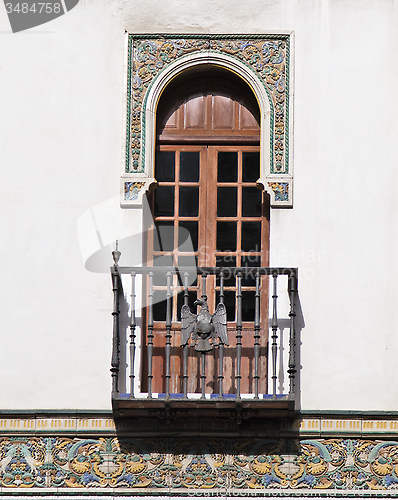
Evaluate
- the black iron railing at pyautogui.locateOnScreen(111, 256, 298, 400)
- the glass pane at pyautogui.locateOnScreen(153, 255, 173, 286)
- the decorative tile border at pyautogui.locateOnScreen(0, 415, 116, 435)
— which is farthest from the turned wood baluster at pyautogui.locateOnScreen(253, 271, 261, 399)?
the decorative tile border at pyautogui.locateOnScreen(0, 415, 116, 435)

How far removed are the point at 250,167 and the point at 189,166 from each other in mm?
602

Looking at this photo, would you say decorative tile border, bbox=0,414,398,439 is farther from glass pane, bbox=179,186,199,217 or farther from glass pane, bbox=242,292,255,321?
glass pane, bbox=179,186,199,217

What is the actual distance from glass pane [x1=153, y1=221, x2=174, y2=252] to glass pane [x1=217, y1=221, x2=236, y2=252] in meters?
0.46

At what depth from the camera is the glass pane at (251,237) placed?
35.2ft

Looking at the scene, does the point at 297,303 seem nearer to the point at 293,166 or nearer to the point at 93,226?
the point at 293,166

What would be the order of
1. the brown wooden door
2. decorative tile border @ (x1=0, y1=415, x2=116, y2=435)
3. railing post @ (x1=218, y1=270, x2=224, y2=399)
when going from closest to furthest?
railing post @ (x1=218, y1=270, x2=224, y2=399), decorative tile border @ (x1=0, y1=415, x2=116, y2=435), the brown wooden door

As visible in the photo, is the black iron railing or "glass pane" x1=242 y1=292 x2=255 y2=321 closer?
the black iron railing

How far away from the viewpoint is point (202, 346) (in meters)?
9.91

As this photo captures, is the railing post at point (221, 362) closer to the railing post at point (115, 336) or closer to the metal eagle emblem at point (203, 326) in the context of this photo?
the metal eagle emblem at point (203, 326)

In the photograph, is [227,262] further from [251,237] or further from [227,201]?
[227,201]

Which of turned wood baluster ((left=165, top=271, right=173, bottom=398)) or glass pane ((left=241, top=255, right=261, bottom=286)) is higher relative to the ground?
glass pane ((left=241, top=255, right=261, bottom=286))

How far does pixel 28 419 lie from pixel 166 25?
13.3 feet

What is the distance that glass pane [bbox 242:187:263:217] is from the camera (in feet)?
35.5

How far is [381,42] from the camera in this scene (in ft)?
35.3
